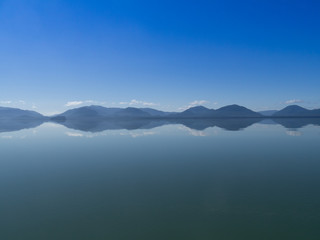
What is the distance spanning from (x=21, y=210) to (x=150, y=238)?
7.22 m

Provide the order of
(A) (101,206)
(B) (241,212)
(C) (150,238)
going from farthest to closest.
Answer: (A) (101,206) < (B) (241,212) < (C) (150,238)

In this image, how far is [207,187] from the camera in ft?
40.6

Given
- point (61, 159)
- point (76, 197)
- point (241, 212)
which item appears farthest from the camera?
point (61, 159)

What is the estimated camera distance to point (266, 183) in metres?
13.0

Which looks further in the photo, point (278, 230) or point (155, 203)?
point (155, 203)

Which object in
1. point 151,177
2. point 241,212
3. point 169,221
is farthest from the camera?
point 151,177

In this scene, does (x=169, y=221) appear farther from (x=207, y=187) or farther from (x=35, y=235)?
(x=35, y=235)

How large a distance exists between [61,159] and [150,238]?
17.8m

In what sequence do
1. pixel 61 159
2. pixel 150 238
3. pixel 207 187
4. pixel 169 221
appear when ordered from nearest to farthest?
pixel 150 238 < pixel 169 221 < pixel 207 187 < pixel 61 159

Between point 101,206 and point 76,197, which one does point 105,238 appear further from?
point 76,197

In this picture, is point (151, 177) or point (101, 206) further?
point (151, 177)

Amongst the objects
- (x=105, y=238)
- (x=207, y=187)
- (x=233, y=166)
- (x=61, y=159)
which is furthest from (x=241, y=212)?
(x=61, y=159)

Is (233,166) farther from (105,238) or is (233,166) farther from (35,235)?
(35,235)

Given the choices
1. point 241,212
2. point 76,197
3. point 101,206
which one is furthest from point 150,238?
point 76,197
